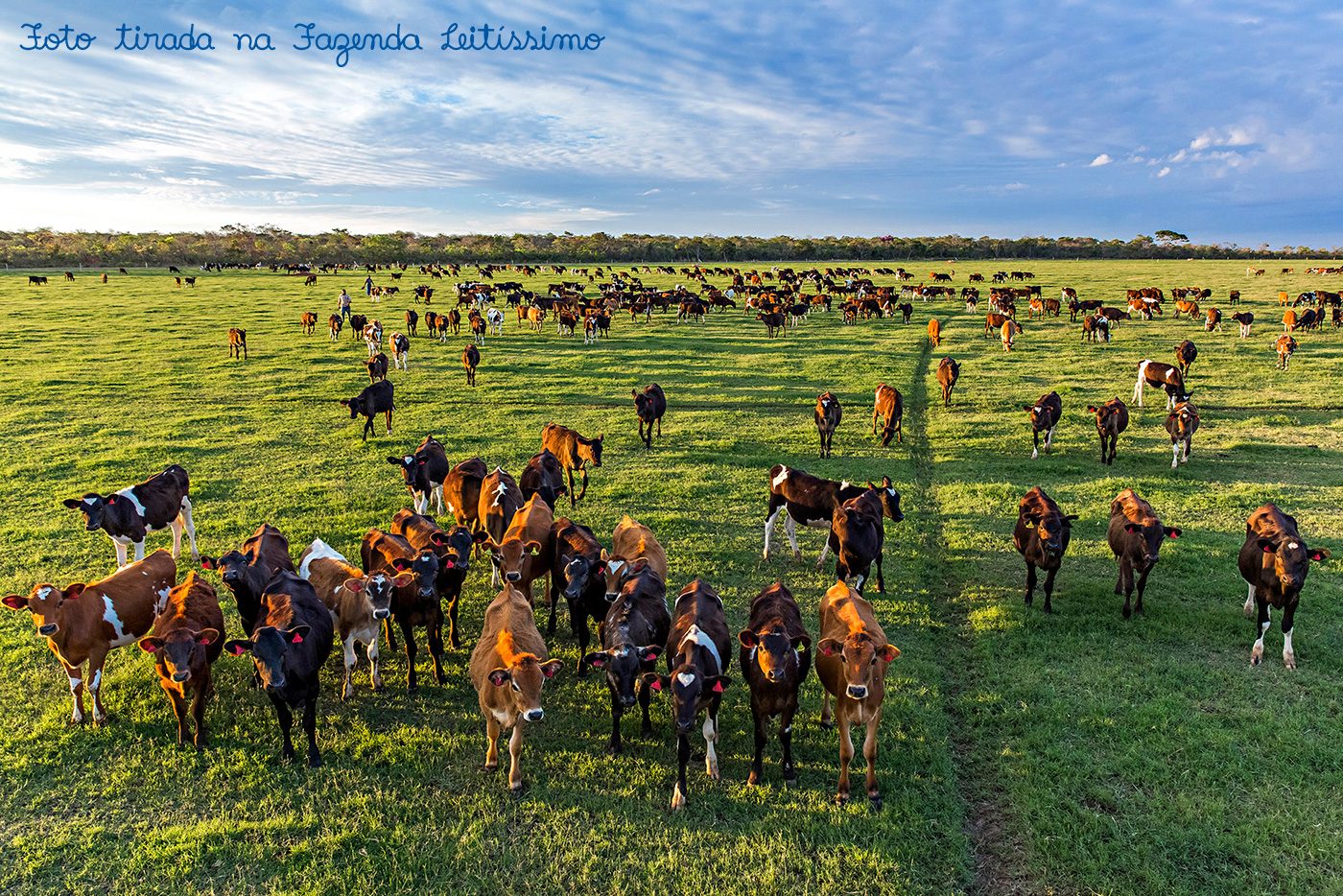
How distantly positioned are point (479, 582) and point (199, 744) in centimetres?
401

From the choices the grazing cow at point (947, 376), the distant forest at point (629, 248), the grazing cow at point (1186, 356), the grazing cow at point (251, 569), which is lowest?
the grazing cow at point (251, 569)

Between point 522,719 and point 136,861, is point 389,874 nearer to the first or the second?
point 522,719

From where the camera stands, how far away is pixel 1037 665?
822cm

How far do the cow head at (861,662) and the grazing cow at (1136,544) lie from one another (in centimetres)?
490

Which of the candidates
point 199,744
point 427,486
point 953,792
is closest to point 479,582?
point 427,486

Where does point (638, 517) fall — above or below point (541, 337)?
below

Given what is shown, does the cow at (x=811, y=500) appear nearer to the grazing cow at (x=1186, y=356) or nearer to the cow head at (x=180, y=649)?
the cow head at (x=180, y=649)

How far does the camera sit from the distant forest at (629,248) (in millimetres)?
95812

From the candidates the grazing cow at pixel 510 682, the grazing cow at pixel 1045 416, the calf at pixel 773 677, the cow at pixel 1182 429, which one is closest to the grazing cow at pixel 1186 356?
the cow at pixel 1182 429

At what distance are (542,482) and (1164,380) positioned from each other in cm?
1754

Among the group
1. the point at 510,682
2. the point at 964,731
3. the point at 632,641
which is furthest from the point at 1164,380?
the point at 510,682

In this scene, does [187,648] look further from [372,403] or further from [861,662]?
[372,403]

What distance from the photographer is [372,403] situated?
17.6m

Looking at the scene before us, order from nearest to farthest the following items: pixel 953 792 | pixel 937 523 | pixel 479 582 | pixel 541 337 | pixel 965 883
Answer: pixel 965 883, pixel 953 792, pixel 479 582, pixel 937 523, pixel 541 337
